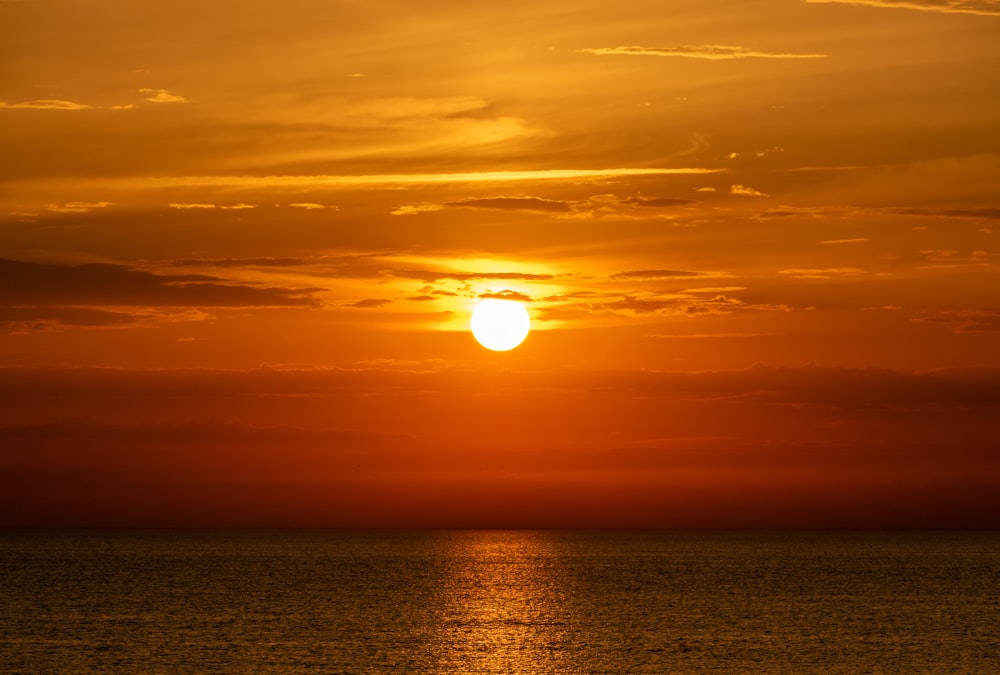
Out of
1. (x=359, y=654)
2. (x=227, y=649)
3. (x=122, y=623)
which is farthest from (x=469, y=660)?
(x=122, y=623)

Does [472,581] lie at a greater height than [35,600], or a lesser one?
greater

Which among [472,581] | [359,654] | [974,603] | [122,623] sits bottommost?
[359,654]

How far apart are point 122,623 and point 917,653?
6444 centimetres

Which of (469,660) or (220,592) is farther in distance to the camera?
(220,592)

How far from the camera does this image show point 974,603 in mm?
138250

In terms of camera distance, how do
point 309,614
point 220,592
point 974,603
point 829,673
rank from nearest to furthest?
point 829,673 < point 309,614 < point 974,603 < point 220,592

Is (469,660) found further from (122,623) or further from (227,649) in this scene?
(122,623)

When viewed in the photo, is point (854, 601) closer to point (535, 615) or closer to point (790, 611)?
point (790, 611)

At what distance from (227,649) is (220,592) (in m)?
67.5

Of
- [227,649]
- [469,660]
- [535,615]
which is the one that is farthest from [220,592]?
[469,660]

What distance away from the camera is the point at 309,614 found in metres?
118

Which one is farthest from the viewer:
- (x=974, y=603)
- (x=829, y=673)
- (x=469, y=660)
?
(x=974, y=603)

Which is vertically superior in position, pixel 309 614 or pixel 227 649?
pixel 309 614

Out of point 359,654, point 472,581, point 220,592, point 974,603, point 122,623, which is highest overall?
point 472,581
